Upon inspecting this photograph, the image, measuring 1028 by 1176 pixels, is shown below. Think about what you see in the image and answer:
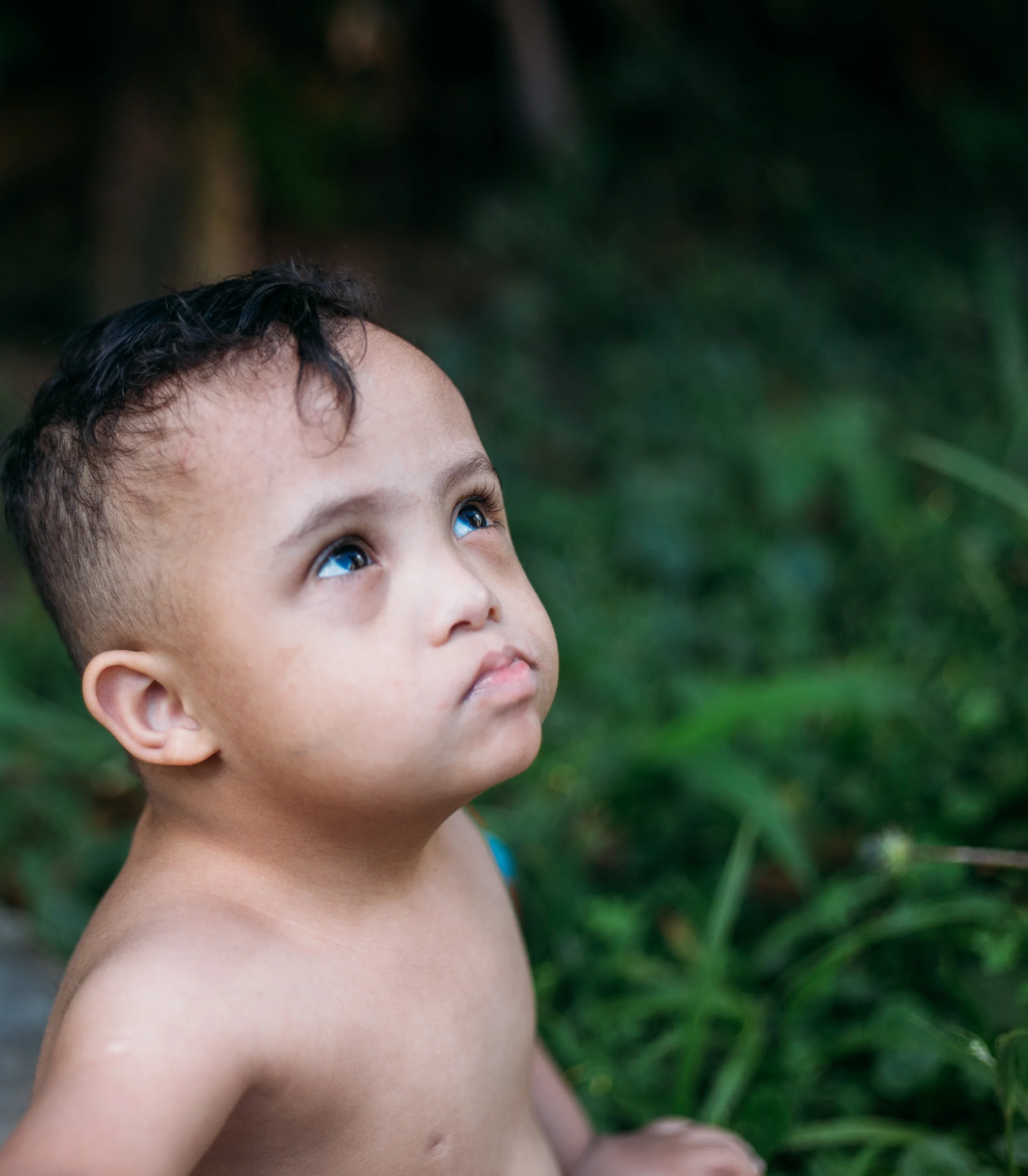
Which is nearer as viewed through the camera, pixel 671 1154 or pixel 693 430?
pixel 671 1154

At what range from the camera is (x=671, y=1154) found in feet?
4.68

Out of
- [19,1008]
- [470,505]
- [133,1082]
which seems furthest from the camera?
[19,1008]

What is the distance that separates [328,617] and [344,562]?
0.06 meters

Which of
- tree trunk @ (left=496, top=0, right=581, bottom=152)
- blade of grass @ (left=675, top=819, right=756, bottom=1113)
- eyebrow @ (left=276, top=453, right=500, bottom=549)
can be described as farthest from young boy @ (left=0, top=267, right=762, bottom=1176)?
tree trunk @ (left=496, top=0, right=581, bottom=152)

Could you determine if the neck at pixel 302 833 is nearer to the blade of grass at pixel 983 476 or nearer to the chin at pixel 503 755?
the chin at pixel 503 755

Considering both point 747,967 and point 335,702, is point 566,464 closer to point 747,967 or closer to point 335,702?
point 747,967

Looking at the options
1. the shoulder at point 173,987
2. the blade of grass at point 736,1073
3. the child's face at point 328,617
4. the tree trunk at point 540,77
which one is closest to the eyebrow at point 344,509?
the child's face at point 328,617

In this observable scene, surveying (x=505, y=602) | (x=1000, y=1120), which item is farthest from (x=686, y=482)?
(x=505, y=602)

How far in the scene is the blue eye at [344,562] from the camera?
1076mm

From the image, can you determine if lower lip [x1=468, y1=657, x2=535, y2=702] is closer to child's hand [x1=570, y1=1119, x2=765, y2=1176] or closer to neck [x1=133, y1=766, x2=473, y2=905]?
neck [x1=133, y1=766, x2=473, y2=905]

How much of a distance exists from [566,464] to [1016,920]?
2.44 m

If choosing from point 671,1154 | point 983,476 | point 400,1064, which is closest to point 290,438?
point 400,1064

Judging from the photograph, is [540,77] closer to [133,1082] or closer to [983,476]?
[983,476]

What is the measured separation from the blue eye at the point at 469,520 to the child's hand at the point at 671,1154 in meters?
0.81
